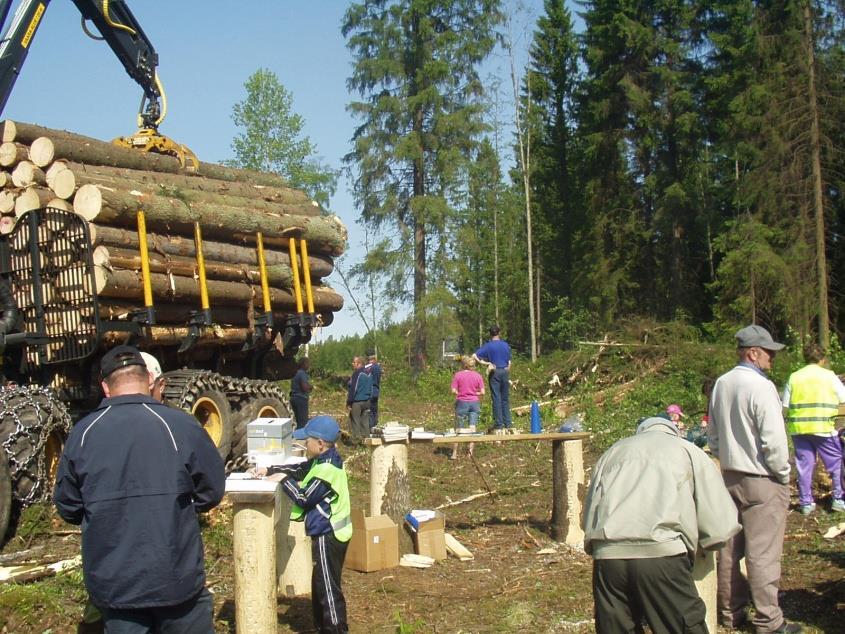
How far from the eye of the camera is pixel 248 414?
13.1 m

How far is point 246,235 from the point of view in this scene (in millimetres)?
14148

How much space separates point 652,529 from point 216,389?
29.4ft

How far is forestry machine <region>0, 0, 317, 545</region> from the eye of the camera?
9.50 metres

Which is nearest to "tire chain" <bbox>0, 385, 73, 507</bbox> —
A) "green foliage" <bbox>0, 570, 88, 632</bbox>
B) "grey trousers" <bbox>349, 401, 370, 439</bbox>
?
"green foliage" <bbox>0, 570, 88, 632</bbox>

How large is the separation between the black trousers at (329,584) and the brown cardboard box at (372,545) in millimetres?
2023

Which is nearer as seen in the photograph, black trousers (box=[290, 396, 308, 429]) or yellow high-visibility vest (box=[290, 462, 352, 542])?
yellow high-visibility vest (box=[290, 462, 352, 542])

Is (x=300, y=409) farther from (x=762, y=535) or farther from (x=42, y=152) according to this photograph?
(x=762, y=535)

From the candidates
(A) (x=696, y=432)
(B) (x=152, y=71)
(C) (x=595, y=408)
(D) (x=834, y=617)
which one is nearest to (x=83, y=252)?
(B) (x=152, y=71)

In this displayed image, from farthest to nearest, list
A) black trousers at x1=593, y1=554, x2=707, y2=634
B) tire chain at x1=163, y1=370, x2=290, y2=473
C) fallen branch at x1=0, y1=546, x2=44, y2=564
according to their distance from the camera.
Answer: tire chain at x1=163, y1=370, x2=290, y2=473 → fallen branch at x1=0, y1=546, x2=44, y2=564 → black trousers at x1=593, y1=554, x2=707, y2=634

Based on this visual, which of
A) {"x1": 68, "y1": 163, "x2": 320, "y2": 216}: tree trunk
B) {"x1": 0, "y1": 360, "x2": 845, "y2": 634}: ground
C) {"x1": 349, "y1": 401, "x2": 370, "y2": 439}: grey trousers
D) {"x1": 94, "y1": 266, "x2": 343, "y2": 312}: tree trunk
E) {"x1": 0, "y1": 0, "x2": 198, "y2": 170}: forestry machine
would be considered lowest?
{"x1": 0, "y1": 360, "x2": 845, "y2": 634}: ground

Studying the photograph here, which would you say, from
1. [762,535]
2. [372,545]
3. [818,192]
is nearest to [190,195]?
[372,545]

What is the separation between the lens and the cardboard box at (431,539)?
8945 mm

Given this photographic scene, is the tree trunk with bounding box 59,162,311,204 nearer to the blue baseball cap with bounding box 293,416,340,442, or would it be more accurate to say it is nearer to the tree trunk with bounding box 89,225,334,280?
the tree trunk with bounding box 89,225,334,280

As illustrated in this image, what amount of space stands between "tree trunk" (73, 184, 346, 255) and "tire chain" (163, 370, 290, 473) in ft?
6.67
